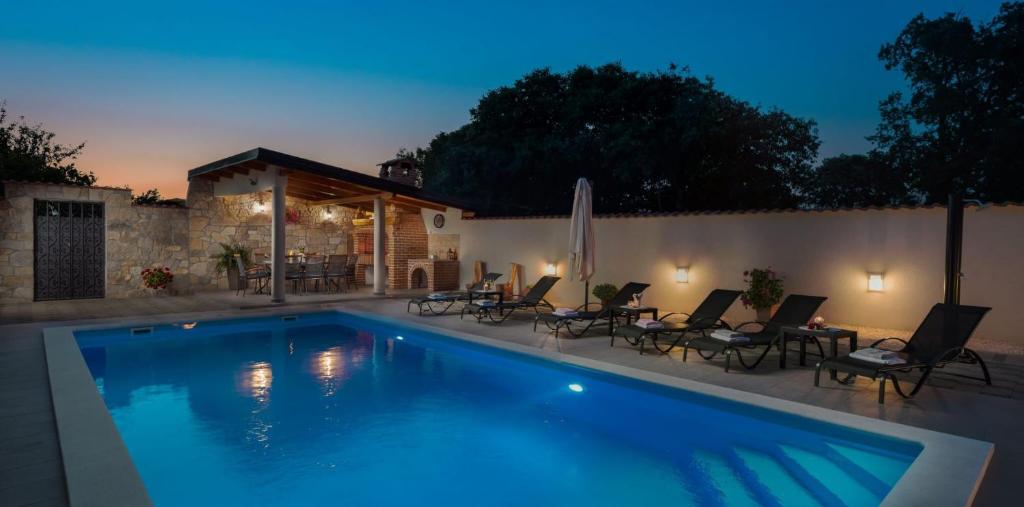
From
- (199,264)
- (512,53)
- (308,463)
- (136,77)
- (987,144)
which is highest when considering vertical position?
(512,53)

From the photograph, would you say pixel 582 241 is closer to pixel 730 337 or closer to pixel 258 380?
pixel 730 337

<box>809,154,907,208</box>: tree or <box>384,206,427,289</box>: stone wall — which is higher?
<box>809,154,907,208</box>: tree

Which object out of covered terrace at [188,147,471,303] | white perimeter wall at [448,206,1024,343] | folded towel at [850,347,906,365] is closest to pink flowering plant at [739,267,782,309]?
white perimeter wall at [448,206,1024,343]

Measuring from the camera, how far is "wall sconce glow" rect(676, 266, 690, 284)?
10.9 m

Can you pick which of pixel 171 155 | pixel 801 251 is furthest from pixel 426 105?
pixel 801 251

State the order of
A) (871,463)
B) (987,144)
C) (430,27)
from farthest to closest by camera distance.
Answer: (430,27) < (987,144) < (871,463)

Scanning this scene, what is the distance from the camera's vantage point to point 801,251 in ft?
31.4

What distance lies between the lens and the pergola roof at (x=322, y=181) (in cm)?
1138

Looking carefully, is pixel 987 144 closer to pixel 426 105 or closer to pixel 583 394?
pixel 583 394

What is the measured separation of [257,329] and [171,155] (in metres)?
11.4

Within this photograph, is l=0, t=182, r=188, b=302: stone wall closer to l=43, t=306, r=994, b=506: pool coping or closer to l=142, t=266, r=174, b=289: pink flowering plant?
l=142, t=266, r=174, b=289: pink flowering plant

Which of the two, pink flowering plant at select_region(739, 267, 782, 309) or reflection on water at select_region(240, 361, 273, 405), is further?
pink flowering plant at select_region(739, 267, 782, 309)

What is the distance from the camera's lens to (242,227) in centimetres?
1448

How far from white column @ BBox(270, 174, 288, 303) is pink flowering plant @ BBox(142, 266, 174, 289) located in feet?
9.22
